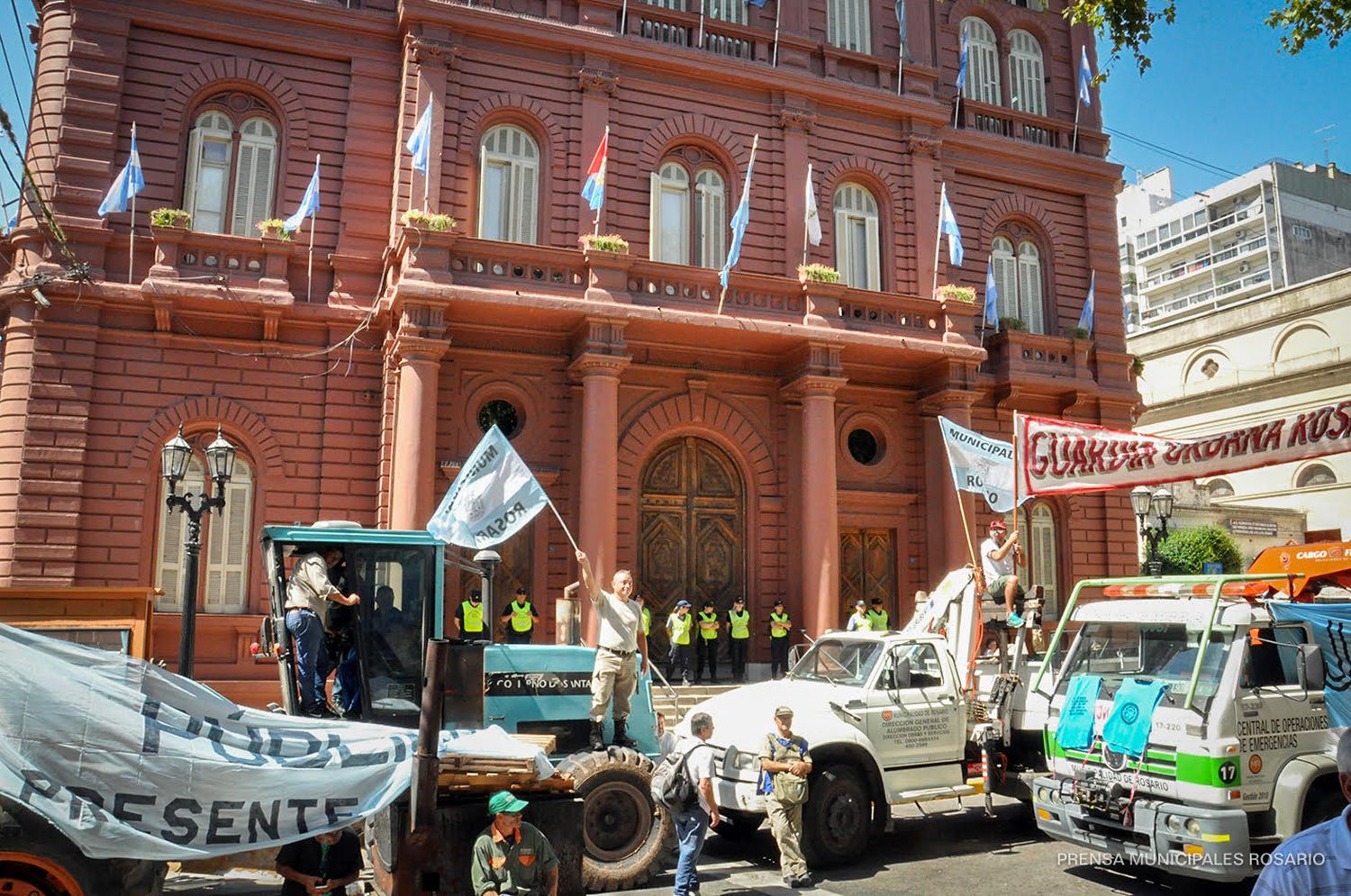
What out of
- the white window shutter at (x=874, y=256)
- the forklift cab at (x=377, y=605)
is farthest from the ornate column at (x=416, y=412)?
the white window shutter at (x=874, y=256)

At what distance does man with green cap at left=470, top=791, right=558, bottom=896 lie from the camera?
6.02 metres

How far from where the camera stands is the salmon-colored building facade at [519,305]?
54.0ft

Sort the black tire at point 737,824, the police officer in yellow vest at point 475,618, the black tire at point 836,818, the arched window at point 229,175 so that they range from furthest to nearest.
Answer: the arched window at point 229,175, the black tire at point 737,824, the black tire at point 836,818, the police officer in yellow vest at point 475,618

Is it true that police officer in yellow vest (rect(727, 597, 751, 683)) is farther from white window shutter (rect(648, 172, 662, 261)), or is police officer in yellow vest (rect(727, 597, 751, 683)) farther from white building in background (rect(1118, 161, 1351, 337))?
white building in background (rect(1118, 161, 1351, 337))

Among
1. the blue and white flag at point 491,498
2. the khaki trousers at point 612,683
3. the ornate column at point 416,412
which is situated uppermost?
the ornate column at point 416,412

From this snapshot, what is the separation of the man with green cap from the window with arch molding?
2026 centimetres

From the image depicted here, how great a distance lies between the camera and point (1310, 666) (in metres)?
8.26

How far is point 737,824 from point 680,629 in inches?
258

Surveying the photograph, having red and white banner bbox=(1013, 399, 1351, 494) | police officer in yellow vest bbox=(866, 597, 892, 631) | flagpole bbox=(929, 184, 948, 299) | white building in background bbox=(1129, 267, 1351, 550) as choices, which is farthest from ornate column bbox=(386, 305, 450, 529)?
white building in background bbox=(1129, 267, 1351, 550)

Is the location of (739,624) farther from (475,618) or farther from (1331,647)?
(1331,647)

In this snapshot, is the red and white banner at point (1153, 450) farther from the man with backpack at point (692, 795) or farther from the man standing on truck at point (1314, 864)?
the man standing on truck at point (1314, 864)

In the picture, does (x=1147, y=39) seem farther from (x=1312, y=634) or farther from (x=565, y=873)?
(x=565, y=873)

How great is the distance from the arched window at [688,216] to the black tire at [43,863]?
15819 millimetres

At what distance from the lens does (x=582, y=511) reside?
17.0 meters
